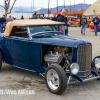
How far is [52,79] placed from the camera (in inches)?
188

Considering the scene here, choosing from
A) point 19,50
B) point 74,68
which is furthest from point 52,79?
point 19,50

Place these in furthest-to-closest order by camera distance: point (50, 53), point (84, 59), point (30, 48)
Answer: point (30, 48), point (50, 53), point (84, 59)

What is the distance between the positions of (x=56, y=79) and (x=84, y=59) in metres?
0.87

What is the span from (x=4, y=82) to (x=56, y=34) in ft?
6.40

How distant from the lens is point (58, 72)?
4484 mm

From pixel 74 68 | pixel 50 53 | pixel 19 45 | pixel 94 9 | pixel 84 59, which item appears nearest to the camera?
pixel 74 68

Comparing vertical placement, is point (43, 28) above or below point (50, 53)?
above

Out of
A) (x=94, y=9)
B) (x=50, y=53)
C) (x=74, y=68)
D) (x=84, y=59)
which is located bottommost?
(x=74, y=68)

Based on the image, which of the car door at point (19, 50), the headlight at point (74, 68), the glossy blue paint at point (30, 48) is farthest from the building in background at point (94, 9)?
the headlight at point (74, 68)

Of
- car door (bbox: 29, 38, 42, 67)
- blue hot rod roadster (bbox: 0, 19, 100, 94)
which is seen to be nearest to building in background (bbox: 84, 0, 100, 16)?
blue hot rod roadster (bbox: 0, 19, 100, 94)

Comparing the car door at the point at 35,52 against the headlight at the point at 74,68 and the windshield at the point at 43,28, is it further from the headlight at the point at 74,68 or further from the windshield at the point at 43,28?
the headlight at the point at 74,68

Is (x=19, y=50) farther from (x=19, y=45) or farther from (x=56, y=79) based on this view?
(x=56, y=79)

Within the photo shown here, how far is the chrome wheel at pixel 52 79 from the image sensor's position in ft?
15.4

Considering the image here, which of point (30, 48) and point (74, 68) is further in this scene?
point (30, 48)
